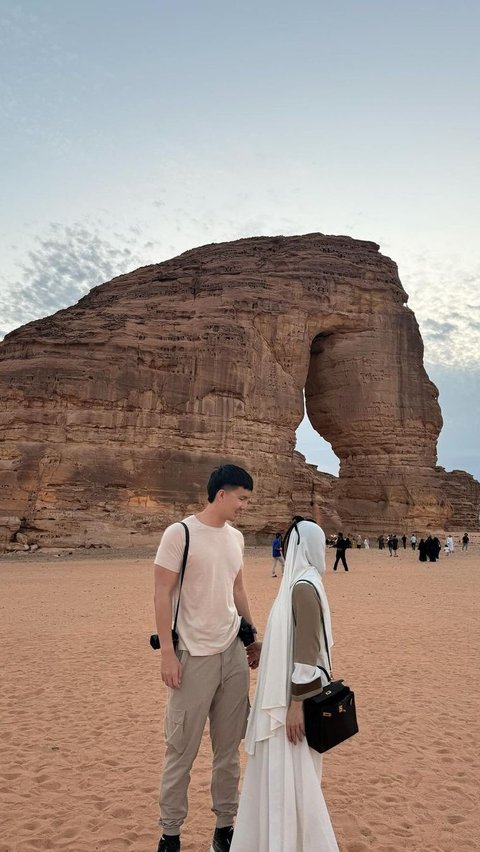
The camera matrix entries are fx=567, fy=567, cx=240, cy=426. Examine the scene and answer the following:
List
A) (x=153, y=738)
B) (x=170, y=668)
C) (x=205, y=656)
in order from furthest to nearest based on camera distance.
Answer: (x=153, y=738), (x=205, y=656), (x=170, y=668)

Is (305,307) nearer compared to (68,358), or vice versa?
(68,358)

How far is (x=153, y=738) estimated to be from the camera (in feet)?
17.9

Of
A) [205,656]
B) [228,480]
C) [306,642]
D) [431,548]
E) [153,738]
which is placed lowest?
[153,738]

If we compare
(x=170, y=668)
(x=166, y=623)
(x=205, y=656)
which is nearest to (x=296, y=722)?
(x=205, y=656)

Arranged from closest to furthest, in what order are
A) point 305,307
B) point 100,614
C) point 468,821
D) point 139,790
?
1. point 468,821
2. point 139,790
3. point 100,614
4. point 305,307

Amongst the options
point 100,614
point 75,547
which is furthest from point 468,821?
point 75,547

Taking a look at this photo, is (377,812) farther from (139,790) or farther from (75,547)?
(75,547)

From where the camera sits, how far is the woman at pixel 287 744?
284 centimetres

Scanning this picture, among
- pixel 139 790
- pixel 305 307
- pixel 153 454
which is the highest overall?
pixel 305 307

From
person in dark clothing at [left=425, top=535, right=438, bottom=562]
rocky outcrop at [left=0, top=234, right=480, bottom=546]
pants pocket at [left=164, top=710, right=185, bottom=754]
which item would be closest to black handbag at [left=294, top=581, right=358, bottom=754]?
Result: pants pocket at [left=164, top=710, right=185, bottom=754]

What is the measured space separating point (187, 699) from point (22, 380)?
107 ft

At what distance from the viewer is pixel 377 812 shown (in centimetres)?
406

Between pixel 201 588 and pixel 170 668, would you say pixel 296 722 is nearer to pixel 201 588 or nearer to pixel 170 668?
pixel 170 668

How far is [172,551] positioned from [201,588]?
282mm
